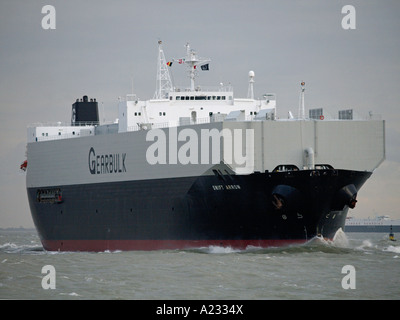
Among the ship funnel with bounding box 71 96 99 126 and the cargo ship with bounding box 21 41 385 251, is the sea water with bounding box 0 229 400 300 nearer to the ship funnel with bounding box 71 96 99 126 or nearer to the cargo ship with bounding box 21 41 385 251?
the cargo ship with bounding box 21 41 385 251

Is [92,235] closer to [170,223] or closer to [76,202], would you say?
[76,202]

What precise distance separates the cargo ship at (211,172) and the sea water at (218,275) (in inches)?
58.4

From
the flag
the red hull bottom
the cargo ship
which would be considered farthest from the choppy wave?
the flag

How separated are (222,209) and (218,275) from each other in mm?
9854

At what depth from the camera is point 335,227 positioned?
133 feet

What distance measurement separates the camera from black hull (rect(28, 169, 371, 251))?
1499 inches

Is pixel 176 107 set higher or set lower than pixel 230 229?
higher

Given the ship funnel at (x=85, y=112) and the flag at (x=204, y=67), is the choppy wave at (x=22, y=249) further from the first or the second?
the flag at (x=204, y=67)

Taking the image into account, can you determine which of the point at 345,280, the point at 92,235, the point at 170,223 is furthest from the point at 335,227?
the point at 92,235

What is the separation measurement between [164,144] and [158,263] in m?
9.69

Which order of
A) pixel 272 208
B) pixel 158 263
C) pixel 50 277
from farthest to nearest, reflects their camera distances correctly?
pixel 272 208 < pixel 158 263 < pixel 50 277

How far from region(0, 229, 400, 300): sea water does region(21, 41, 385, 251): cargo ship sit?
1483 mm

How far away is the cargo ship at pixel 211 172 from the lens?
38.6m
